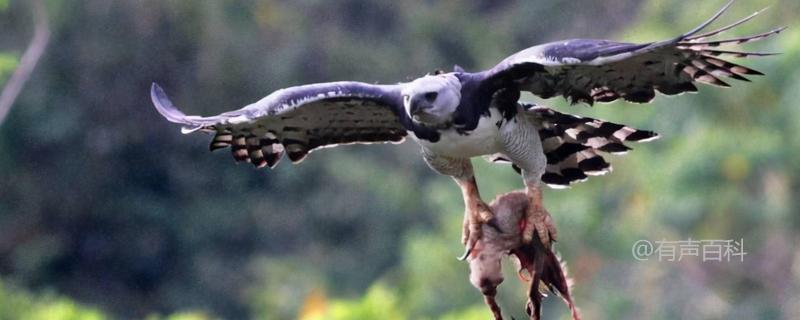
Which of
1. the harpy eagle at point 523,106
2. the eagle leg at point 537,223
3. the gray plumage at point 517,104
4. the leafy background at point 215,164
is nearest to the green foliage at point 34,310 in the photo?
the gray plumage at point 517,104

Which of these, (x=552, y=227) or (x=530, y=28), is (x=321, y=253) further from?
(x=552, y=227)

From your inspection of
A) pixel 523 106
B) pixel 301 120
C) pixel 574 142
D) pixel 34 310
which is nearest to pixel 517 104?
pixel 523 106

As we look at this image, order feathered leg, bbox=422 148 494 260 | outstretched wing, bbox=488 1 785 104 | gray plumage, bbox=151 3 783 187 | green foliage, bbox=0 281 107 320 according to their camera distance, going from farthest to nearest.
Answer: green foliage, bbox=0 281 107 320 < feathered leg, bbox=422 148 494 260 < gray plumage, bbox=151 3 783 187 < outstretched wing, bbox=488 1 785 104

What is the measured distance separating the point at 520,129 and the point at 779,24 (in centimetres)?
1223

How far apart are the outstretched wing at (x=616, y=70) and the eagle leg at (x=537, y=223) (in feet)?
1.47

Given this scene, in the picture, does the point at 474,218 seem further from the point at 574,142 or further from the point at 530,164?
the point at 574,142

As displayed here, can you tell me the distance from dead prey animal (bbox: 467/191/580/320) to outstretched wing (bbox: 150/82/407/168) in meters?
0.58

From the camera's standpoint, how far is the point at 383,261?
25203 millimetres

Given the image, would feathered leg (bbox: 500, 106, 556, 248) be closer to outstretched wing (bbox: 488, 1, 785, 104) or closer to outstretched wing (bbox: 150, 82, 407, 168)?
outstretched wing (bbox: 488, 1, 785, 104)

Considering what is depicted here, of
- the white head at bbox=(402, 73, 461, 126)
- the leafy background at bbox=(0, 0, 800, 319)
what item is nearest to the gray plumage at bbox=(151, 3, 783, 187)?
the white head at bbox=(402, 73, 461, 126)

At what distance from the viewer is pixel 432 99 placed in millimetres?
6750

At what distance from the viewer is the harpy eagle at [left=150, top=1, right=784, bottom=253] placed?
6.71 metres

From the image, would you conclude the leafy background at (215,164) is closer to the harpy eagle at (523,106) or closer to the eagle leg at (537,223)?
the harpy eagle at (523,106)

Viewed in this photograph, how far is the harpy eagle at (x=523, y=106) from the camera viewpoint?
671cm
